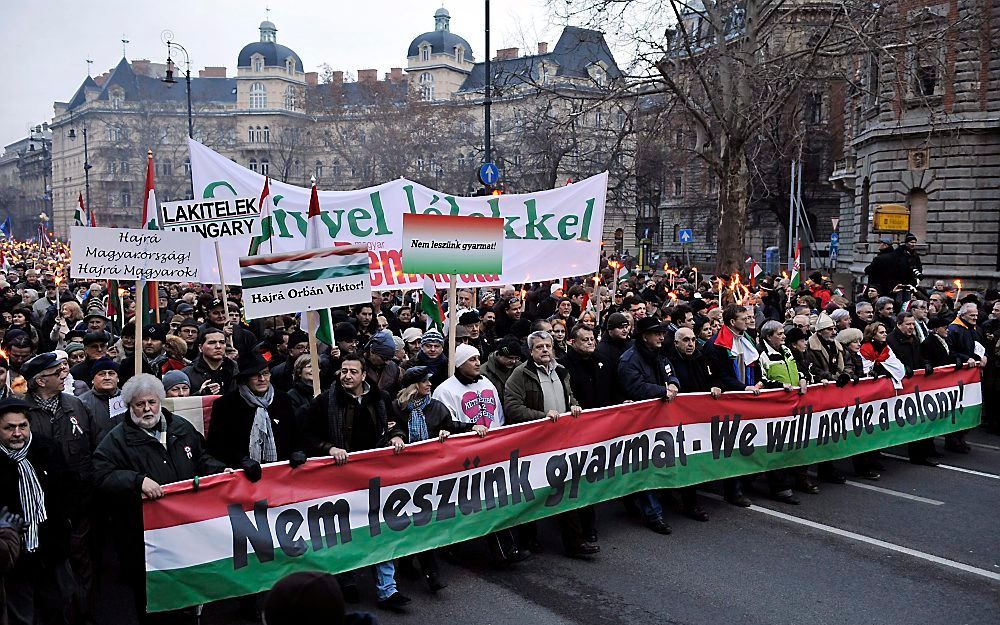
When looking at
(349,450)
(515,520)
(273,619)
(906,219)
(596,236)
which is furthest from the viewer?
(906,219)

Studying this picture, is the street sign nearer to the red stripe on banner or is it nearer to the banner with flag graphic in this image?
the banner with flag graphic

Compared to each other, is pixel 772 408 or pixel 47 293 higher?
pixel 47 293

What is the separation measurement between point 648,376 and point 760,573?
1.84 meters

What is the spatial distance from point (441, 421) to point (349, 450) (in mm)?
725

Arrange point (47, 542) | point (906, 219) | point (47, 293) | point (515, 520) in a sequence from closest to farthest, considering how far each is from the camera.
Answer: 1. point (47, 542)
2. point (515, 520)
3. point (47, 293)
4. point (906, 219)

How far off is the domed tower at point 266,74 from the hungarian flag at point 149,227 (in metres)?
94.0

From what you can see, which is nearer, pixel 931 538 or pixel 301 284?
pixel 301 284

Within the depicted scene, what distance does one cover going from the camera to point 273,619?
8.01ft

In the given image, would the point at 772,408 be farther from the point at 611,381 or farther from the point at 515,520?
the point at 515,520

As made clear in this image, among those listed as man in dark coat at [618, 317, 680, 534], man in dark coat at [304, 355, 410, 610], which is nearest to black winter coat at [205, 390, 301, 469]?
man in dark coat at [304, 355, 410, 610]

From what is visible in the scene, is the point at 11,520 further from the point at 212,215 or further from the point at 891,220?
the point at 891,220

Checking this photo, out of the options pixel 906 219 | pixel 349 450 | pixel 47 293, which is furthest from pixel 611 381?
pixel 906 219

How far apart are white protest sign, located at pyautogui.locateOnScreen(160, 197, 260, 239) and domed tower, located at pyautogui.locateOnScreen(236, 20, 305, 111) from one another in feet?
311

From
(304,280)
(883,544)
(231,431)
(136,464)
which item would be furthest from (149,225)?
(883,544)
